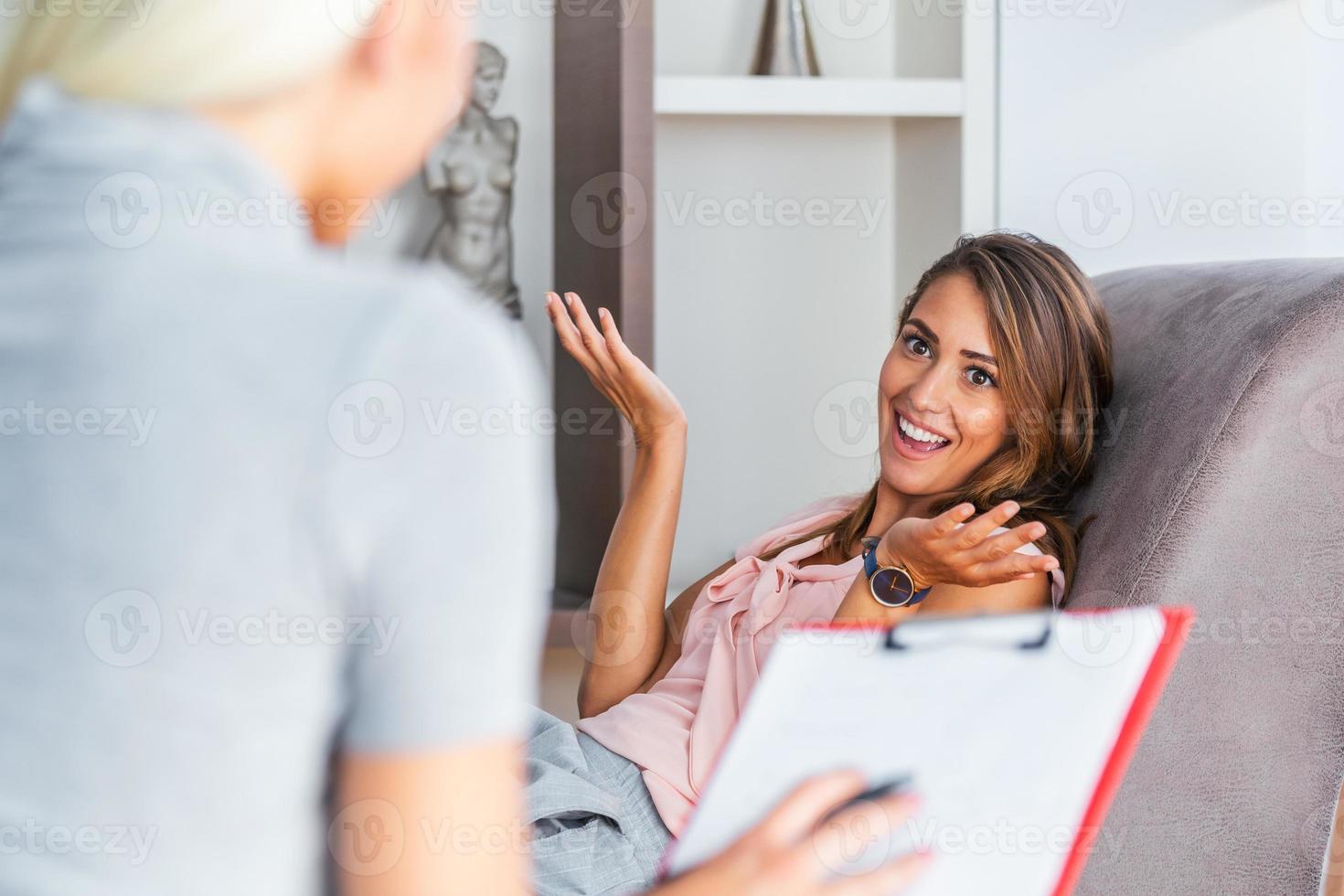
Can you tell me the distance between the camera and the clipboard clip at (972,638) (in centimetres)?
59

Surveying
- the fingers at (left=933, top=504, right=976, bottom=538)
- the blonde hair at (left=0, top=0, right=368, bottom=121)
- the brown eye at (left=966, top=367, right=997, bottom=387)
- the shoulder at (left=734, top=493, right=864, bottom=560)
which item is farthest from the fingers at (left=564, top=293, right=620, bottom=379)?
the blonde hair at (left=0, top=0, right=368, bottom=121)

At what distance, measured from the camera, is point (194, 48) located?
0.39m

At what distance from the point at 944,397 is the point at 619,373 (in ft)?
1.25

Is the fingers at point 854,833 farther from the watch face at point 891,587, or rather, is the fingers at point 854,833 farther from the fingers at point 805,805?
the watch face at point 891,587

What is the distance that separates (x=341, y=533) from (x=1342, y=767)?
41.8 inches

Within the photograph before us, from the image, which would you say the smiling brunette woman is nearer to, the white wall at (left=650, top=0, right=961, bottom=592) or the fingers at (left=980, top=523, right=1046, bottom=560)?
the fingers at (left=980, top=523, right=1046, bottom=560)

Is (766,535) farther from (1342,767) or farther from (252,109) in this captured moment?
(252,109)

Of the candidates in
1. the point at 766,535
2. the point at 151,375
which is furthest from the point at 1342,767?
the point at 151,375

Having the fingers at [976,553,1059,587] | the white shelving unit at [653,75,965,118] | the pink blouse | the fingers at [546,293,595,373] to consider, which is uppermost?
the white shelving unit at [653,75,965,118]

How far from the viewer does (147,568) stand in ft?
1.23

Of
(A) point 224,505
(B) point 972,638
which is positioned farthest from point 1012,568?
(A) point 224,505

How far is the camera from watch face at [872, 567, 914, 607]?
1.20m

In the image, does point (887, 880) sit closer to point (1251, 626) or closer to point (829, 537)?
point (1251, 626)

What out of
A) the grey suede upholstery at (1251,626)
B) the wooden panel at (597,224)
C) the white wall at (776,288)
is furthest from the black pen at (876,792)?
the white wall at (776,288)
